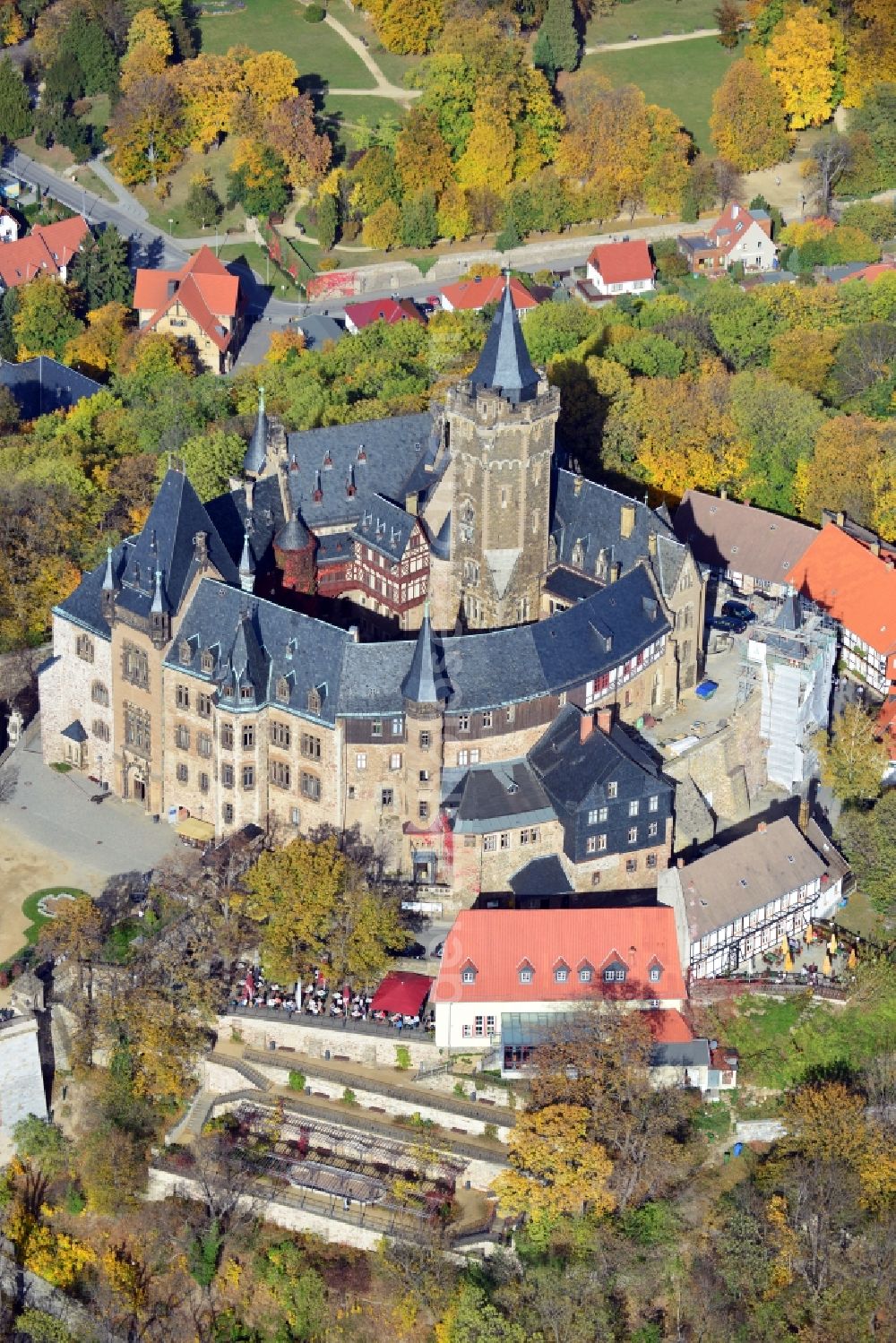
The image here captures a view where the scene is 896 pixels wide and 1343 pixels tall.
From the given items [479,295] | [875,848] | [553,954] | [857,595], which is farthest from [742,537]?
[479,295]

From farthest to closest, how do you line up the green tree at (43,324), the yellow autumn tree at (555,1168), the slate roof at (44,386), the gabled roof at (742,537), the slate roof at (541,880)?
1. the green tree at (43,324)
2. the slate roof at (44,386)
3. the gabled roof at (742,537)
4. the slate roof at (541,880)
5. the yellow autumn tree at (555,1168)

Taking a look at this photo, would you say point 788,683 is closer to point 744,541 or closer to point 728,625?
point 728,625

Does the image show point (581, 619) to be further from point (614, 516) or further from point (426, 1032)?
point (426, 1032)

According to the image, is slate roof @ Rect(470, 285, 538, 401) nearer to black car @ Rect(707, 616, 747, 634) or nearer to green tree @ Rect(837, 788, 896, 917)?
black car @ Rect(707, 616, 747, 634)

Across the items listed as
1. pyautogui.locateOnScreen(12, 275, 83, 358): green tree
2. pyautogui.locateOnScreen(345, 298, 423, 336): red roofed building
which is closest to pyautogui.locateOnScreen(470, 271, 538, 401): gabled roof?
pyautogui.locateOnScreen(345, 298, 423, 336): red roofed building

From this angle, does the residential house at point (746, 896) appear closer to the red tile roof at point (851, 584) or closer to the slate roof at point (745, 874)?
the slate roof at point (745, 874)

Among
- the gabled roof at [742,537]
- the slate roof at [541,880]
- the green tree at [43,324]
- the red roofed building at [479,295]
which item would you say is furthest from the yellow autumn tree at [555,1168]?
the green tree at [43,324]

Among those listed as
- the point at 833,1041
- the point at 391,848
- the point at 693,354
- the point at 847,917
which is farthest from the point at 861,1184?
the point at 693,354
